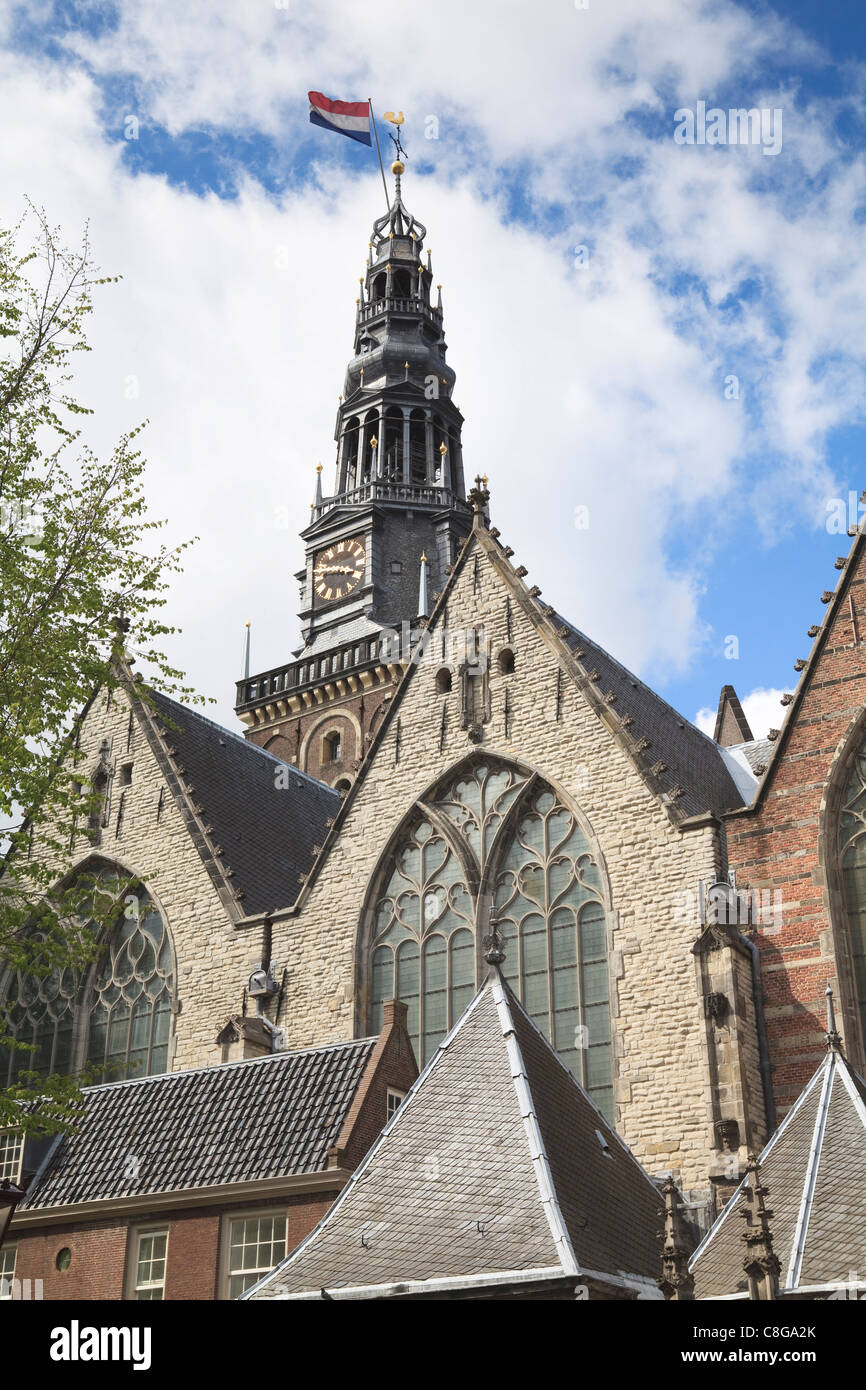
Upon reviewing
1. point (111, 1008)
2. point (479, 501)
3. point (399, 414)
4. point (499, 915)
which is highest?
point (399, 414)

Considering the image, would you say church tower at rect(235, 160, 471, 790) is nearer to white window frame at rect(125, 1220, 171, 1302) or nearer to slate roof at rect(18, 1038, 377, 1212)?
slate roof at rect(18, 1038, 377, 1212)

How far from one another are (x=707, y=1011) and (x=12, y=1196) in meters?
9.95

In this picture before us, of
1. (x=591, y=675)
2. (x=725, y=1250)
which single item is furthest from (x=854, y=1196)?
(x=591, y=675)

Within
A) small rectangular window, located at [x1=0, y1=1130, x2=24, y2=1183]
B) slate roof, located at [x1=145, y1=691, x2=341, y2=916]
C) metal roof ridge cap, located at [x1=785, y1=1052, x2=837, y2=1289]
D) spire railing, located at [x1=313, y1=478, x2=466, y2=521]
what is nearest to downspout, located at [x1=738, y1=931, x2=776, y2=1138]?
metal roof ridge cap, located at [x1=785, y1=1052, x2=837, y2=1289]

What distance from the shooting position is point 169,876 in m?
27.1

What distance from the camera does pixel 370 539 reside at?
47312mm

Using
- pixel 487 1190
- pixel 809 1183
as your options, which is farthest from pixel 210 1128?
pixel 809 1183

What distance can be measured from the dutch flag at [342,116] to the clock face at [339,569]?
1209 centimetres

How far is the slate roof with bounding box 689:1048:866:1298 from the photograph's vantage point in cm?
1394

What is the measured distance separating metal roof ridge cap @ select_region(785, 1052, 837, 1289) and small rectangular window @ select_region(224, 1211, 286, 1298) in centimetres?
580

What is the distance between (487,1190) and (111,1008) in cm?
1326

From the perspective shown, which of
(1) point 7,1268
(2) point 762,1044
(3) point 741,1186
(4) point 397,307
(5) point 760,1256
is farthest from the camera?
(4) point 397,307

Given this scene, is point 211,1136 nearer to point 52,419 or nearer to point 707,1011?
point 707,1011

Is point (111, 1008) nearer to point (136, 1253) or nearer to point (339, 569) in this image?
point (136, 1253)
